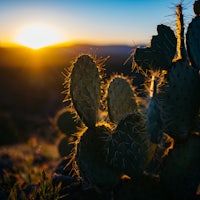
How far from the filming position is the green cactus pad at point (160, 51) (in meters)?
3.03

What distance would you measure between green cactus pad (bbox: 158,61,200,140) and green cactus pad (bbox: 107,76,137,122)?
0.42 metres

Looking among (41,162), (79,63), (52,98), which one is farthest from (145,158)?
(52,98)

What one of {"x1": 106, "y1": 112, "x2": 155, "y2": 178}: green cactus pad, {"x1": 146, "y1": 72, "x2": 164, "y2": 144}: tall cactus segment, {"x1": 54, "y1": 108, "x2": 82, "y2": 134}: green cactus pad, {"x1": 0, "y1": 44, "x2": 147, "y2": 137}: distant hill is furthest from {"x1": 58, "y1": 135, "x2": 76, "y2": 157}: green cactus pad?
{"x1": 0, "y1": 44, "x2": 147, "y2": 137}: distant hill

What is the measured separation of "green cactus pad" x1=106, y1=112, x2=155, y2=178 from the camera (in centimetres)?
287

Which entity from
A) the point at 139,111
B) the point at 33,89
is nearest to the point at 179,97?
the point at 139,111

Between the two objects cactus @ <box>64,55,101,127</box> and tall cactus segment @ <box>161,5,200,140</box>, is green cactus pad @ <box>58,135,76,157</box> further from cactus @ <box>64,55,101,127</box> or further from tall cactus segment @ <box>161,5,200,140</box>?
tall cactus segment @ <box>161,5,200,140</box>

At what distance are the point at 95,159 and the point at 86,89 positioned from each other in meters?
0.50

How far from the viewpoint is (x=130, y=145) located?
114 inches

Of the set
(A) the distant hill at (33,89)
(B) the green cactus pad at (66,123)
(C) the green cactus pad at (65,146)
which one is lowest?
(A) the distant hill at (33,89)

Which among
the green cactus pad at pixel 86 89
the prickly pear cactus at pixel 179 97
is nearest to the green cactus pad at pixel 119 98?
the green cactus pad at pixel 86 89

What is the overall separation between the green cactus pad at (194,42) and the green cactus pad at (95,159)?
30.9 inches

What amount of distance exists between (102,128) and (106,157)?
0.23 m

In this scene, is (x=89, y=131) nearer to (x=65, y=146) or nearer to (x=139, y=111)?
(x=139, y=111)

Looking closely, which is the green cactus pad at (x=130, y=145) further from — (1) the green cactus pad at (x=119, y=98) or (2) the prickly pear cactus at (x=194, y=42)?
(2) the prickly pear cactus at (x=194, y=42)
